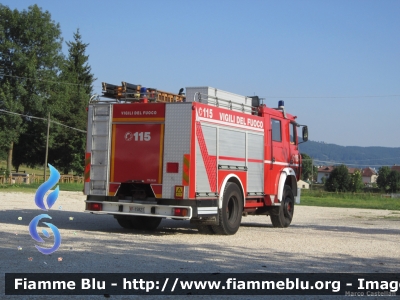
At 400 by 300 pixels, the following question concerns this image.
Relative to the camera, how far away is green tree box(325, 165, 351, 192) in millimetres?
A: 119688

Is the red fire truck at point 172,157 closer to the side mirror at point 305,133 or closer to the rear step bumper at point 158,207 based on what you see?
the rear step bumper at point 158,207

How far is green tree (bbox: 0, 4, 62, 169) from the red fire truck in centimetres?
4830

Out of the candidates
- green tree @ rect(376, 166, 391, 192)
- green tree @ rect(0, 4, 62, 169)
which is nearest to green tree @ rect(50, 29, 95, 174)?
green tree @ rect(0, 4, 62, 169)

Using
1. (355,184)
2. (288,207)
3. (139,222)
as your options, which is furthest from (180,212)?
(355,184)

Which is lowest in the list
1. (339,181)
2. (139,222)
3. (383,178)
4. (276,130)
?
(139,222)

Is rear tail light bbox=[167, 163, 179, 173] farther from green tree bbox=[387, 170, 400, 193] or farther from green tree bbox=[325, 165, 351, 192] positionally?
green tree bbox=[387, 170, 400, 193]

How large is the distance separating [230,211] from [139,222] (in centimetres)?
252

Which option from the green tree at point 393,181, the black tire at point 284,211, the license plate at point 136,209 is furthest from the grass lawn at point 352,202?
the green tree at point 393,181

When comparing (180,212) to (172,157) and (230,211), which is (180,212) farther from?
(230,211)

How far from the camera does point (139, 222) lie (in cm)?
1606

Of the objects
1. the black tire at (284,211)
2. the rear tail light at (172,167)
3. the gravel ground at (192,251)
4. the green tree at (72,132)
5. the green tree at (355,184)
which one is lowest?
the gravel ground at (192,251)

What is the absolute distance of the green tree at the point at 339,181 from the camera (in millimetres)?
119688

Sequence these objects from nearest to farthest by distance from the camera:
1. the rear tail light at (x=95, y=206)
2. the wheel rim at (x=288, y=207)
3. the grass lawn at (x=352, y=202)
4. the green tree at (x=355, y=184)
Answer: the rear tail light at (x=95, y=206) → the wheel rim at (x=288, y=207) → the grass lawn at (x=352, y=202) → the green tree at (x=355, y=184)

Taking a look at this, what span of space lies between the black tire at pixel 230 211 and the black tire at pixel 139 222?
7.05ft
